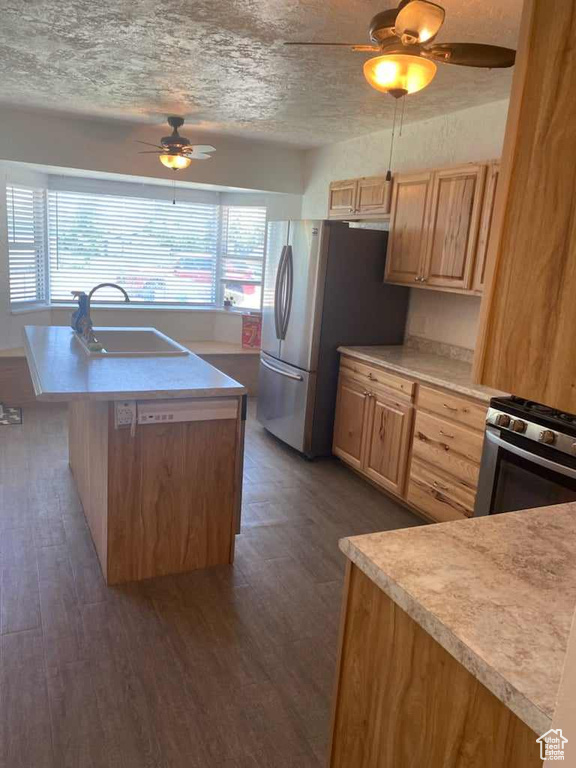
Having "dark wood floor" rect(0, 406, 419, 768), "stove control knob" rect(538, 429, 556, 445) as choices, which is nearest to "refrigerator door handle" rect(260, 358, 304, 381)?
"dark wood floor" rect(0, 406, 419, 768)

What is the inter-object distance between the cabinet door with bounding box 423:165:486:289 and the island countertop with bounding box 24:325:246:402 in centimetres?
163

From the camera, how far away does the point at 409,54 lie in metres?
1.98

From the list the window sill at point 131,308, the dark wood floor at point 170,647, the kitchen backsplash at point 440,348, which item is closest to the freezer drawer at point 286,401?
the kitchen backsplash at point 440,348

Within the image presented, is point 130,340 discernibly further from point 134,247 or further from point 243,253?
point 243,253

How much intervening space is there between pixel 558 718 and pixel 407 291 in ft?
13.0

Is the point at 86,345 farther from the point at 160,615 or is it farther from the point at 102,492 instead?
the point at 160,615

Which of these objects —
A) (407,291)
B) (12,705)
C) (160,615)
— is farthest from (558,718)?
(407,291)

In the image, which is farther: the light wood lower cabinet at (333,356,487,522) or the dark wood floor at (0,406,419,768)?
the light wood lower cabinet at (333,356,487,522)

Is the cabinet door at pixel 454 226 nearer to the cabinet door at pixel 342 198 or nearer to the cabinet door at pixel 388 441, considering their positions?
the cabinet door at pixel 388 441

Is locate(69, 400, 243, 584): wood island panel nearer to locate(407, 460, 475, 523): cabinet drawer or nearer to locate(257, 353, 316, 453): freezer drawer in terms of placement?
locate(407, 460, 475, 523): cabinet drawer

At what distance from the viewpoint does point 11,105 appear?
4527mm

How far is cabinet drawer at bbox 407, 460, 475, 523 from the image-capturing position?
3202 millimetres

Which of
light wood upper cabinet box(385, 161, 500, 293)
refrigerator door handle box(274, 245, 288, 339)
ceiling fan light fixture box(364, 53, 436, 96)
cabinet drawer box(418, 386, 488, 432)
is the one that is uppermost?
ceiling fan light fixture box(364, 53, 436, 96)

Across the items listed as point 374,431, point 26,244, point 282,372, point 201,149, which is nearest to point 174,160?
point 201,149
